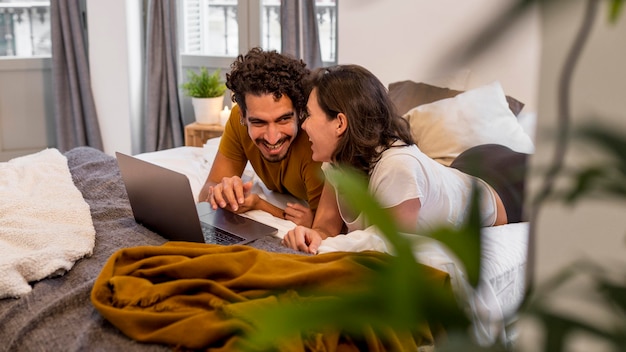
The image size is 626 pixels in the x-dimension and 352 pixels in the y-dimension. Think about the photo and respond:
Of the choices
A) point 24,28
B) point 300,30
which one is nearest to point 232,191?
point 300,30

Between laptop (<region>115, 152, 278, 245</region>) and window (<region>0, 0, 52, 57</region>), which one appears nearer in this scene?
laptop (<region>115, 152, 278, 245</region>)

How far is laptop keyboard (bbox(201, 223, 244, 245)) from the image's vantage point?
1.98 metres

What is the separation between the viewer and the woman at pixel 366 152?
1846mm

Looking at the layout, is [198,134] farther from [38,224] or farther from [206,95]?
[38,224]

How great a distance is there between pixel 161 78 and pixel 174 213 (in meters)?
2.73

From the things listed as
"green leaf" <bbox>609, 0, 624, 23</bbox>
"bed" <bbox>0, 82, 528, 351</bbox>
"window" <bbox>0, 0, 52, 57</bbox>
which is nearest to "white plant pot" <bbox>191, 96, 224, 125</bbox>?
"window" <bbox>0, 0, 52, 57</bbox>

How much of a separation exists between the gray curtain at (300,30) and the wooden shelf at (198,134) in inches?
24.6

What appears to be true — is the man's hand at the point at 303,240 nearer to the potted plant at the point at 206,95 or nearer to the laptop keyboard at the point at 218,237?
the laptop keyboard at the point at 218,237

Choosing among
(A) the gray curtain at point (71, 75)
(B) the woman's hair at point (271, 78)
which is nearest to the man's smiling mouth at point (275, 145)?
(B) the woman's hair at point (271, 78)

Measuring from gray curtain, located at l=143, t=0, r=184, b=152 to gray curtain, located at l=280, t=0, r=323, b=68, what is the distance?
82 cm

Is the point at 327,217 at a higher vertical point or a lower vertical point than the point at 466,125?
lower

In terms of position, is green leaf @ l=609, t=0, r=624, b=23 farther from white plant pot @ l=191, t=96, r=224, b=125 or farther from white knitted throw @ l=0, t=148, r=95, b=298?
white plant pot @ l=191, t=96, r=224, b=125

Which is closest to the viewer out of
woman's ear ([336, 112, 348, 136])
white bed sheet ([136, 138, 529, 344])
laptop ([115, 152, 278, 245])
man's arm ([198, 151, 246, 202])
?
white bed sheet ([136, 138, 529, 344])

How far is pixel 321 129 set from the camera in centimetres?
197
